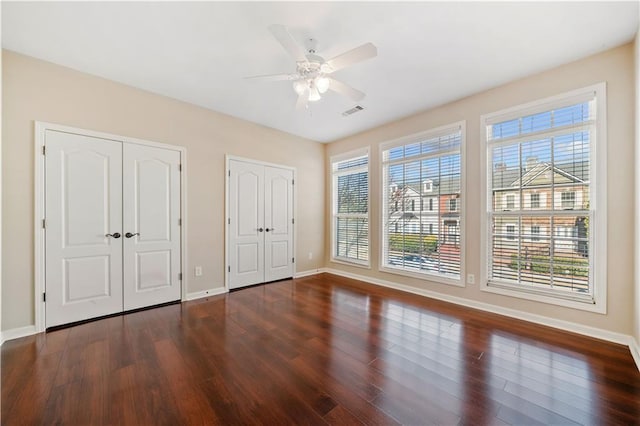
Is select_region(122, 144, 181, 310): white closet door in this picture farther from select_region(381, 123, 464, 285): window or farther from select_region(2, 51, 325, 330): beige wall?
select_region(381, 123, 464, 285): window

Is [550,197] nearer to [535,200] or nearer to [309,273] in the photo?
[535,200]

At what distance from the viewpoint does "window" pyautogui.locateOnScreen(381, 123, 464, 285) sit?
361 centimetres

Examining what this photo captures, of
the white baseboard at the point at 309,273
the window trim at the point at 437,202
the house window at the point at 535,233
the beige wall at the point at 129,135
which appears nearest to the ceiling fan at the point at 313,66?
the window trim at the point at 437,202

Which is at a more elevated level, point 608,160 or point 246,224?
point 608,160

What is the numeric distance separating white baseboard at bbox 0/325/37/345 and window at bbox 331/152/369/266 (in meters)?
4.34

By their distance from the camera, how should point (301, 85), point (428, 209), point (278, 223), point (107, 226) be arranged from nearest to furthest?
1. point (301, 85)
2. point (107, 226)
3. point (428, 209)
4. point (278, 223)

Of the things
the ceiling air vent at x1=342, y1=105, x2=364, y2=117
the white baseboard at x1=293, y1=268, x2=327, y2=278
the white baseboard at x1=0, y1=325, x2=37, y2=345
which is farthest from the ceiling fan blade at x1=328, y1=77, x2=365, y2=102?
the white baseboard at x1=0, y1=325, x2=37, y2=345

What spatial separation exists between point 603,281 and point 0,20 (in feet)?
19.5

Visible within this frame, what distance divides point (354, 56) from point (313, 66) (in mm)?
420

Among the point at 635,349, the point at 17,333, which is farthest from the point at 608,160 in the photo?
the point at 17,333

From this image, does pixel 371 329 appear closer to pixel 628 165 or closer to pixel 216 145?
pixel 628 165

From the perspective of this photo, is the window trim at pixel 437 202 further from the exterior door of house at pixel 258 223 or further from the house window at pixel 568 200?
the exterior door of house at pixel 258 223

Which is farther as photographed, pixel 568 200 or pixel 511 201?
pixel 511 201

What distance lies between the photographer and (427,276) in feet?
12.6
